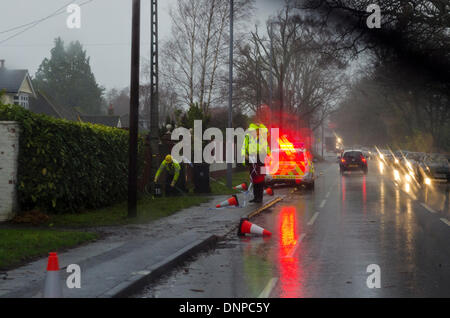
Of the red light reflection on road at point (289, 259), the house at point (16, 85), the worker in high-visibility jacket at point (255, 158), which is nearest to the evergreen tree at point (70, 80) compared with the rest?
the house at point (16, 85)

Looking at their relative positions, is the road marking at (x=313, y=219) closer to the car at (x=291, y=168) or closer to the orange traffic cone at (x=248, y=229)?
the orange traffic cone at (x=248, y=229)

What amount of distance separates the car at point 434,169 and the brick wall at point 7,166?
2447 centimetres

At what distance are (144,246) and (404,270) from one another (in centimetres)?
445

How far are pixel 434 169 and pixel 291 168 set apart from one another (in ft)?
33.1

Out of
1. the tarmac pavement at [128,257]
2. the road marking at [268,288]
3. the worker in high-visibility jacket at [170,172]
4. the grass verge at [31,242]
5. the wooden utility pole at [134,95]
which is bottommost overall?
the road marking at [268,288]

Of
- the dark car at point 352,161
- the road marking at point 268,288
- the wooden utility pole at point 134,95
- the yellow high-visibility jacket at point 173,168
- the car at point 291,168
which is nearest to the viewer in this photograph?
the road marking at point 268,288

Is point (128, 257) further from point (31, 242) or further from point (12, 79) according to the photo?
point (12, 79)

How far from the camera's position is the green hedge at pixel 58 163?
536 inches

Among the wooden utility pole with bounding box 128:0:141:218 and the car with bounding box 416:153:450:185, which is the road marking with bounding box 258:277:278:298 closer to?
the wooden utility pole with bounding box 128:0:141:218

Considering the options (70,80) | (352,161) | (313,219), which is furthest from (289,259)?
(70,80)

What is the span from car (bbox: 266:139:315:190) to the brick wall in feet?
48.4

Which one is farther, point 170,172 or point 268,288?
point 170,172

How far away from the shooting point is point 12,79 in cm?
4109

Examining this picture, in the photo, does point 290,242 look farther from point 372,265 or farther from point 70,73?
point 70,73
